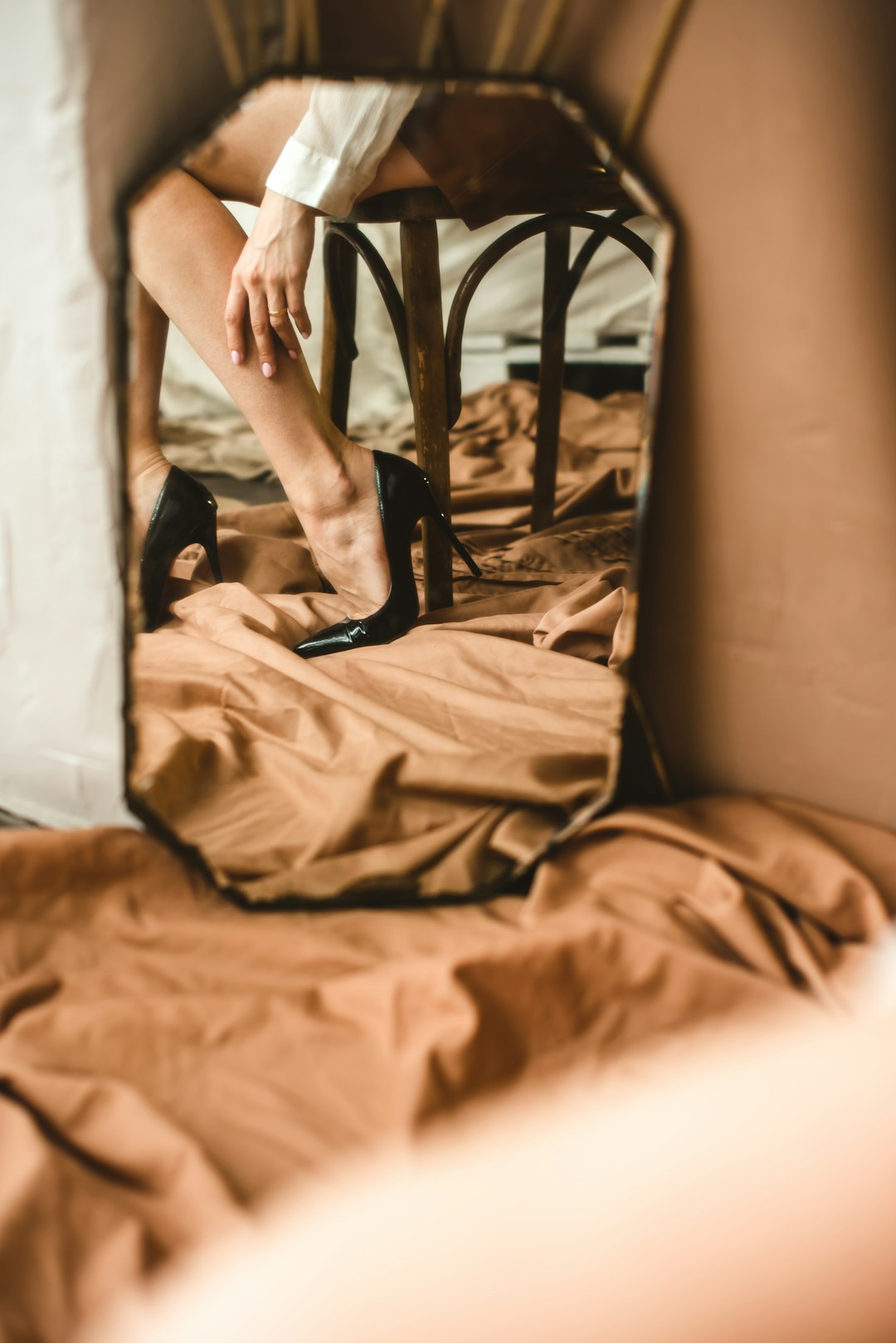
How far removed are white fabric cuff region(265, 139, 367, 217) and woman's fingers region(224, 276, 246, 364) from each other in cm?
9

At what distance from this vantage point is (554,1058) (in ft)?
1.65

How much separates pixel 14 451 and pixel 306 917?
350mm

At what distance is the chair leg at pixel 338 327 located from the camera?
1.16 meters

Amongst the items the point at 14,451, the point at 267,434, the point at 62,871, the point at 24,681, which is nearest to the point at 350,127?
the point at 267,434

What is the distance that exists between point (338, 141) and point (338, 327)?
0.37m

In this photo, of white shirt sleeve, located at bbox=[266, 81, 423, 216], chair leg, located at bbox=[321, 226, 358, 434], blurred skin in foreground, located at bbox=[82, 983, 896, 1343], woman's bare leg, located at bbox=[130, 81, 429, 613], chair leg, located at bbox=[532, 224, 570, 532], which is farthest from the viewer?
chair leg, located at bbox=[532, 224, 570, 532]

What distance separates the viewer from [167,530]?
40.4 inches

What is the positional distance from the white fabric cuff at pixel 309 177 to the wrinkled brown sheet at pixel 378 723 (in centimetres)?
39

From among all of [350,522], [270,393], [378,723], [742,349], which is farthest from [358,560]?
[742,349]

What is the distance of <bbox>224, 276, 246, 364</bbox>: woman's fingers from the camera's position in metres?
0.86

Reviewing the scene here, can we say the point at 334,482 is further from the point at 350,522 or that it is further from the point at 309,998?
the point at 309,998

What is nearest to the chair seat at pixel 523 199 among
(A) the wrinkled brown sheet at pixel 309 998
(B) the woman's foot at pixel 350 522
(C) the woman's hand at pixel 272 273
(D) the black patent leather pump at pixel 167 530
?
(C) the woman's hand at pixel 272 273

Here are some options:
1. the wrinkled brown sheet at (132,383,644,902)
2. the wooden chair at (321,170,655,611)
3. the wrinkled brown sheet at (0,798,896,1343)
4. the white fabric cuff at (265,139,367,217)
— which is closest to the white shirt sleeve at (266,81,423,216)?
the white fabric cuff at (265,139,367,217)

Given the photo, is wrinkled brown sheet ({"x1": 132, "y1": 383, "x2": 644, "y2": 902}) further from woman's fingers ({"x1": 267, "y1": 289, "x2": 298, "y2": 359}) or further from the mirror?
woman's fingers ({"x1": 267, "y1": 289, "x2": 298, "y2": 359})
